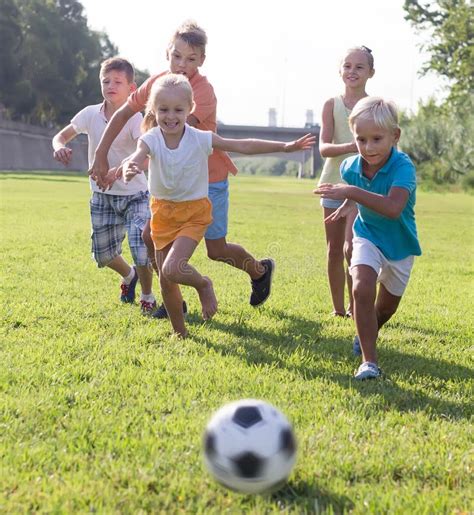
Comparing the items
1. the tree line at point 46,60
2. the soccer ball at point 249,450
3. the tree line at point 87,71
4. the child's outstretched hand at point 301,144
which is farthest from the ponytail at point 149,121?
the tree line at point 46,60

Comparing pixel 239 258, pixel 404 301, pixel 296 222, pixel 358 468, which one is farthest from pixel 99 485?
pixel 296 222

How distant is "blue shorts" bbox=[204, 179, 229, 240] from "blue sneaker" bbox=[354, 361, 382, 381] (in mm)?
1954

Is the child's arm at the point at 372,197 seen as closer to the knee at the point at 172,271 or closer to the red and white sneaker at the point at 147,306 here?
the knee at the point at 172,271

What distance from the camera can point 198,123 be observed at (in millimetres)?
5977

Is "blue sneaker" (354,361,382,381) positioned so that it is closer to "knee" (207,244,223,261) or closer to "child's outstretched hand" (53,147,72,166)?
"knee" (207,244,223,261)

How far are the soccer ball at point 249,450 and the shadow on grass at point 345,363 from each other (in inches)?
51.5

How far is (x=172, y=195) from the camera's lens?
5.44 metres

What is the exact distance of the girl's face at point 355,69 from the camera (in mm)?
6074

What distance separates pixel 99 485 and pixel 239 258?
12.0ft

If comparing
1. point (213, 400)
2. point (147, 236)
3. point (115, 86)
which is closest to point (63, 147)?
point (115, 86)

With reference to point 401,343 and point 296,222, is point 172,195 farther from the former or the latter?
point 296,222

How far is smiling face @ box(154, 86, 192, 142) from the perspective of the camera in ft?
17.2

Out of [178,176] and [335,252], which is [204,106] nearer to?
[178,176]

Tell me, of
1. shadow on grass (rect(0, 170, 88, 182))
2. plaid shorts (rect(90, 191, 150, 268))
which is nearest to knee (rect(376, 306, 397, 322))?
plaid shorts (rect(90, 191, 150, 268))
